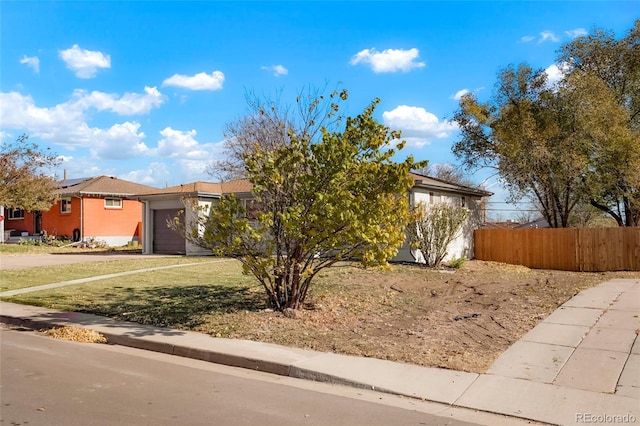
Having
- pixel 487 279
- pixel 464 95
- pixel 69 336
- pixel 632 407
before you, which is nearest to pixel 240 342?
pixel 69 336

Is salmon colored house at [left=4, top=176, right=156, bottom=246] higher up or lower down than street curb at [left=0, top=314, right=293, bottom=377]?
higher up

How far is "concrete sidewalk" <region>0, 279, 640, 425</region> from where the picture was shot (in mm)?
5203

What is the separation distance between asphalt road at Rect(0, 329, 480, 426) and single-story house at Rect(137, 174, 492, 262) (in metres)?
15.3

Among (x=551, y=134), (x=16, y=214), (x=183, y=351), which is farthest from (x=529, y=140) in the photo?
(x=16, y=214)

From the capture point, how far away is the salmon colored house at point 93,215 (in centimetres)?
3180

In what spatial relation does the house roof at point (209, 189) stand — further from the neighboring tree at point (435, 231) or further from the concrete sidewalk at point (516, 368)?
the concrete sidewalk at point (516, 368)

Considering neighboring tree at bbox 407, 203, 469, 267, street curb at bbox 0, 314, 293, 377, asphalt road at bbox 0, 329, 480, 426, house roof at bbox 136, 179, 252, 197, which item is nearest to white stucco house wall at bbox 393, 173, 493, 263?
neighboring tree at bbox 407, 203, 469, 267

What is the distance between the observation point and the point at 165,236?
26.1 meters

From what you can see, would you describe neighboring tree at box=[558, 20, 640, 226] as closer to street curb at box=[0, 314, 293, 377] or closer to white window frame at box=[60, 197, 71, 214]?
street curb at box=[0, 314, 293, 377]

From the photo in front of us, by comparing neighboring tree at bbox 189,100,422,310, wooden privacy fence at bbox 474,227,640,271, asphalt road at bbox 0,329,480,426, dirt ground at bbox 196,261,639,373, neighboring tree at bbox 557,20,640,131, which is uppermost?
neighboring tree at bbox 557,20,640,131

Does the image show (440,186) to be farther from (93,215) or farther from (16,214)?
(16,214)

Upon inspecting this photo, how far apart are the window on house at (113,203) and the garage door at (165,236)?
316 inches

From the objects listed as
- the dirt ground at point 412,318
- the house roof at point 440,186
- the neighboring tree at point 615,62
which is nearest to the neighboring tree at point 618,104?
the neighboring tree at point 615,62

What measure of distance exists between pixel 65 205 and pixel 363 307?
29.2 m
